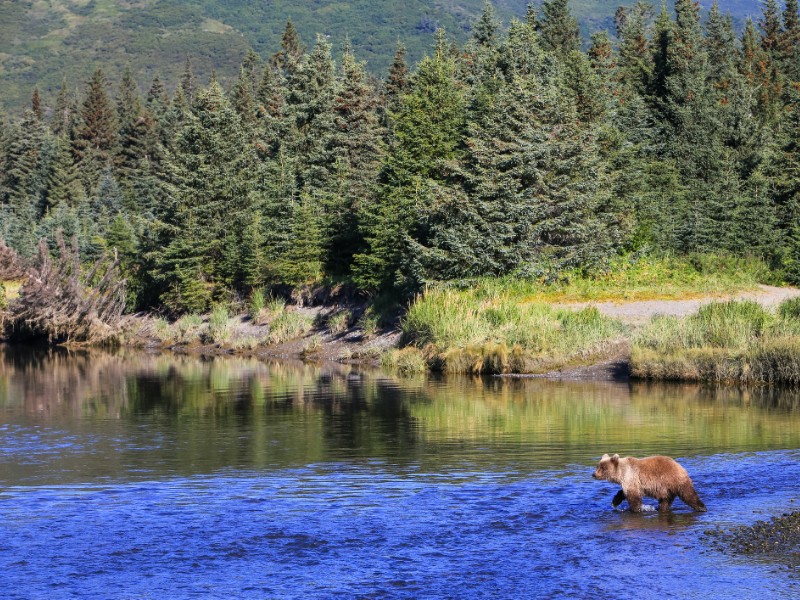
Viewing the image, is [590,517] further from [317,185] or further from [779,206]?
[317,185]

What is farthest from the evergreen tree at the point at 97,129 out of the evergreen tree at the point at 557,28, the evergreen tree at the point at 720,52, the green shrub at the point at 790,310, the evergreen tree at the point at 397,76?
the green shrub at the point at 790,310

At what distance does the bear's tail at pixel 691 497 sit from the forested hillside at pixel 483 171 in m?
29.8

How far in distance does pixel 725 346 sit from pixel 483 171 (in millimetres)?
15947

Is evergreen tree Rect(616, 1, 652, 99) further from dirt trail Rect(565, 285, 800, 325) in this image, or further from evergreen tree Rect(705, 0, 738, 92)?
dirt trail Rect(565, 285, 800, 325)

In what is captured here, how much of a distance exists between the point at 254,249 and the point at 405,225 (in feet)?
41.6

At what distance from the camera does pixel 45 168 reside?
383 feet

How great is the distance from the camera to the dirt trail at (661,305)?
39.5 m

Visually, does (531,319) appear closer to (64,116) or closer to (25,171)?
(25,171)

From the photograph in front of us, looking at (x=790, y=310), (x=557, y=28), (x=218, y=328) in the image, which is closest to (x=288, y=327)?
(x=218, y=328)

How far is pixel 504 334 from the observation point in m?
37.2

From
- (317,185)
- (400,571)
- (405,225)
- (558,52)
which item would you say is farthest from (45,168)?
(400,571)

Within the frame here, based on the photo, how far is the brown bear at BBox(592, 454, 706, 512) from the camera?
49.4ft

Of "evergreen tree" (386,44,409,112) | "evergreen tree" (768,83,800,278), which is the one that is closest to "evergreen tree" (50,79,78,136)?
"evergreen tree" (386,44,409,112)

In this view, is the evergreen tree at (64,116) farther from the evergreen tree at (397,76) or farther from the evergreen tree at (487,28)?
the evergreen tree at (487,28)
